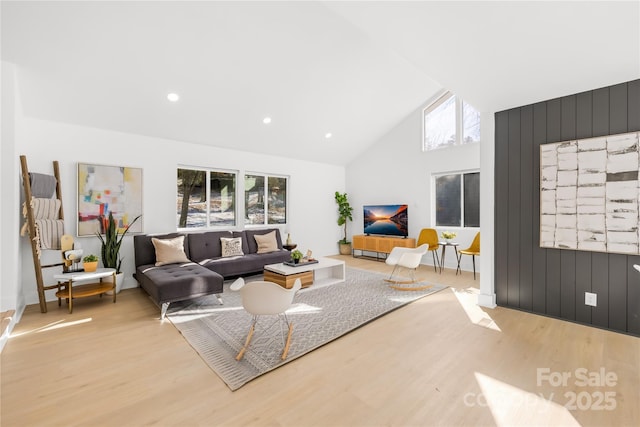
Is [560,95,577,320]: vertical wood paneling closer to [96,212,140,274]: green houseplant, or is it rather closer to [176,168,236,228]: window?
[176,168,236,228]: window

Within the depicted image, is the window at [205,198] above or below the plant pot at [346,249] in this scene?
above

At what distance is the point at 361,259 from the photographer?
24.2 ft

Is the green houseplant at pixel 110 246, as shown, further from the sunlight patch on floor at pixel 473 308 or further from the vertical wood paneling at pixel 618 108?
the vertical wood paneling at pixel 618 108

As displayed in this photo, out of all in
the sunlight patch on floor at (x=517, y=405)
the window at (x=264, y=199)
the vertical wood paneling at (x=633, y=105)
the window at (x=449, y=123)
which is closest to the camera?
the sunlight patch on floor at (x=517, y=405)

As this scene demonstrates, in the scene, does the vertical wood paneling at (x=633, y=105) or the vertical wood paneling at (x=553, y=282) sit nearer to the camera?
the vertical wood paneling at (x=633, y=105)

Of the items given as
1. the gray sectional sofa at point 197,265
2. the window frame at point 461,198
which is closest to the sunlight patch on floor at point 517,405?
the gray sectional sofa at point 197,265

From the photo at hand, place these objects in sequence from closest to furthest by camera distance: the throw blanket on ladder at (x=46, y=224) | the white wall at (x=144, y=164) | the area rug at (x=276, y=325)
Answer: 1. the area rug at (x=276, y=325)
2. the throw blanket on ladder at (x=46, y=224)
3. the white wall at (x=144, y=164)

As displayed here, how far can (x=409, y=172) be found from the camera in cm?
700

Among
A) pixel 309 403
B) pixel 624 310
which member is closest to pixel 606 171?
pixel 624 310

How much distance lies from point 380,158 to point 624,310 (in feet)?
18.3

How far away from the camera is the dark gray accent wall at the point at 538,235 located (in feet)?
9.35

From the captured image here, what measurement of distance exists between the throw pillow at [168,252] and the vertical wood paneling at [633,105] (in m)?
5.86

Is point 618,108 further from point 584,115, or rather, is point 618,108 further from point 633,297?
point 633,297

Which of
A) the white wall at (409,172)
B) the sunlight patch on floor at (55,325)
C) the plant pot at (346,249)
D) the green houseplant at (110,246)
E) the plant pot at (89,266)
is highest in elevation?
the white wall at (409,172)
